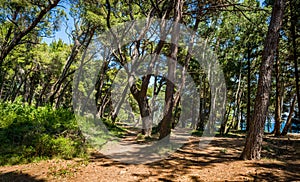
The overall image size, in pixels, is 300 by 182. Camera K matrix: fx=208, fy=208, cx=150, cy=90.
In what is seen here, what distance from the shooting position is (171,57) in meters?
9.11

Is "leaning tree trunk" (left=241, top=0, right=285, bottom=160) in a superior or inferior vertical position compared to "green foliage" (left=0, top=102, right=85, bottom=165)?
superior

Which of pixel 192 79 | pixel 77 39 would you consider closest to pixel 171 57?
pixel 77 39

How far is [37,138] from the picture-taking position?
723 cm

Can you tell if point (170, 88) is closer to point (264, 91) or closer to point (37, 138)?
point (264, 91)

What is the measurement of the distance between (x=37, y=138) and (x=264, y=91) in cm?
754

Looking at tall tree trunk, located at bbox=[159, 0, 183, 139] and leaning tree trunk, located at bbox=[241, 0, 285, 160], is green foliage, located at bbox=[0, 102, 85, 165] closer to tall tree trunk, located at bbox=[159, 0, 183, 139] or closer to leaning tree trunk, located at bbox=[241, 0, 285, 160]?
tall tree trunk, located at bbox=[159, 0, 183, 139]

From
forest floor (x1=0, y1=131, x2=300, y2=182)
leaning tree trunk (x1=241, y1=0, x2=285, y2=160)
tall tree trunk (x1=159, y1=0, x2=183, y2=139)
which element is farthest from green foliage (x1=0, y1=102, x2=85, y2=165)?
leaning tree trunk (x1=241, y1=0, x2=285, y2=160)

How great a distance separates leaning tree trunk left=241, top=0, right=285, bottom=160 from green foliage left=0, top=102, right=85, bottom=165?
566 centimetres

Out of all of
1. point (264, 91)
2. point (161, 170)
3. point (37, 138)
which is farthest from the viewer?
point (37, 138)

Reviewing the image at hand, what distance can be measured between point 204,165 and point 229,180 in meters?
1.33

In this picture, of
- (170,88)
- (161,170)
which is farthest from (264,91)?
(170,88)

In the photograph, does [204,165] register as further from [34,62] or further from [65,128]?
[34,62]

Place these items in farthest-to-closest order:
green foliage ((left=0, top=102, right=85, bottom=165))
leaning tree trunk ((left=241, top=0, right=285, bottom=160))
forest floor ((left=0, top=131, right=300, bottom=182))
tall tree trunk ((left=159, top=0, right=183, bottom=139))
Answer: tall tree trunk ((left=159, top=0, right=183, bottom=139))
green foliage ((left=0, top=102, right=85, bottom=165))
leaning tree trunk ((left=241, top=0, right=285, bottom=160))
forest floor ((left=0, top=131, right=300, bottom=182))

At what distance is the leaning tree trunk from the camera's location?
6.05 metres
